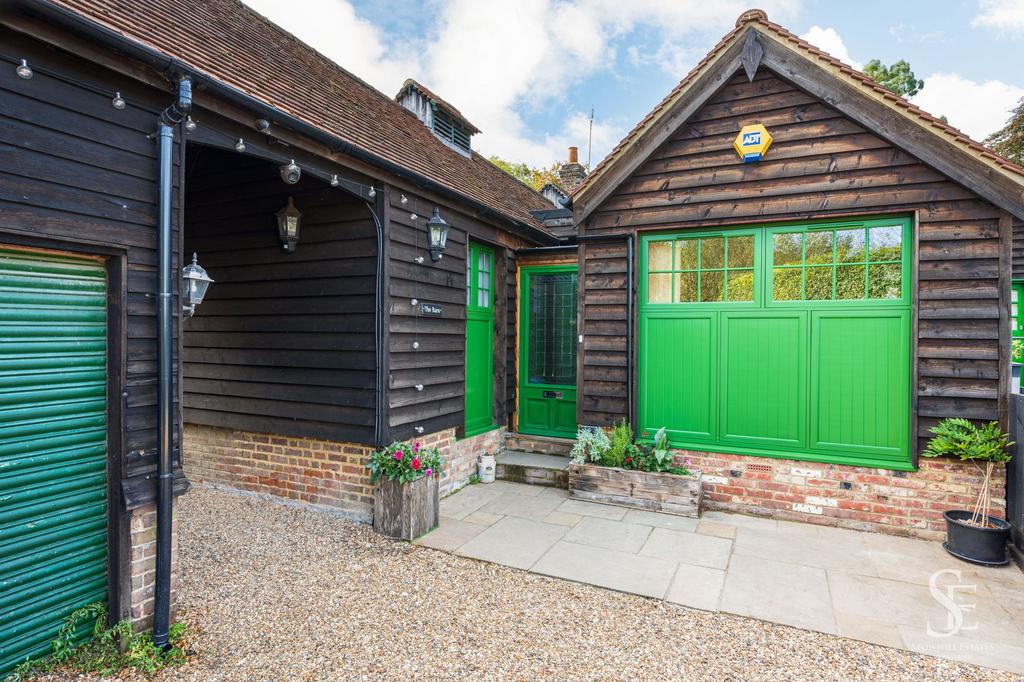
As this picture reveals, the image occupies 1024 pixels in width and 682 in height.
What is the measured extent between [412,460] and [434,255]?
225 cm

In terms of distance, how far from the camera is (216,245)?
225 inches

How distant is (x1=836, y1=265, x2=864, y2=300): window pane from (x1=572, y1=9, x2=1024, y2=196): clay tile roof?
1.30 meters

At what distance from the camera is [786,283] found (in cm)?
540

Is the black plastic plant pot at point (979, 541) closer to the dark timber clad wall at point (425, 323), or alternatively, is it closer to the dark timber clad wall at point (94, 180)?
the dark timber clad wall at point (425, 323)

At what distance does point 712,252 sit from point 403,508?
429cm

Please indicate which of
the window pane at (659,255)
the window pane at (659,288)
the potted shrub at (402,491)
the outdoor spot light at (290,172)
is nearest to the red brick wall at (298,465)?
the potted shrub at (402,491)

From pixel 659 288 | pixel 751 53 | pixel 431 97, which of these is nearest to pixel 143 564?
pixel 659 288

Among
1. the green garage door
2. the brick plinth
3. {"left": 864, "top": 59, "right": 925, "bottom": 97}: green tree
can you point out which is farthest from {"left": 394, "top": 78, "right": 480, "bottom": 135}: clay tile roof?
{"left": 864, "top": 59, "right": 925, "bottom": 97}: green tree

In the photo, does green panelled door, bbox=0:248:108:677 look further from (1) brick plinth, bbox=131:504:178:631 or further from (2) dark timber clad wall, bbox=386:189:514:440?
(2) dark timber clad wall, bbox=386:189:514:440

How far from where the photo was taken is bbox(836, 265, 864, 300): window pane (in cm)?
513

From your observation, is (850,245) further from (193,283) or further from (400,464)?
(193,283)

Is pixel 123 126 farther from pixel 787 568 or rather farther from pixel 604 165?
pixel 787 568

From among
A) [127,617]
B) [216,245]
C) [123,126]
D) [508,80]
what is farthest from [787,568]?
[508,80]

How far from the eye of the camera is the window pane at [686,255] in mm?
5809
